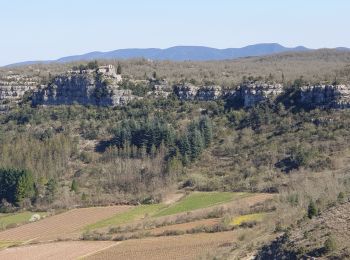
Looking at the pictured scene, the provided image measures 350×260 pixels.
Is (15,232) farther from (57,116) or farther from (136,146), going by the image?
(57,116)

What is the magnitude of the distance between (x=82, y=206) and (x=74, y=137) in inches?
974

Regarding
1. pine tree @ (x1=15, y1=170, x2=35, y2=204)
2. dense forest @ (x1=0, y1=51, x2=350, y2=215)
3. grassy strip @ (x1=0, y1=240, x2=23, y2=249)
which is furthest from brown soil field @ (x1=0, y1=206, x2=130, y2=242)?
pine tree @ (x1=15, y1=170, x2=35, y2=204)

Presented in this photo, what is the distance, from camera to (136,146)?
81.0 m

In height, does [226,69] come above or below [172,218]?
above

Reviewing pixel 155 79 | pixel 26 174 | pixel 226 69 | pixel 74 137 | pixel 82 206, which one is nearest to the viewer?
pixel 82 206

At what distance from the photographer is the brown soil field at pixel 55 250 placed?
46.2m

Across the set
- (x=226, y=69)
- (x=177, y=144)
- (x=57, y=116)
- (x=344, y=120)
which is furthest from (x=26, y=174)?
(x=226, y=69)

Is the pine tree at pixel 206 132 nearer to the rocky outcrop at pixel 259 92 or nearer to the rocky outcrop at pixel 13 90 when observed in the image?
the rocky outcrop at pixel 259 92

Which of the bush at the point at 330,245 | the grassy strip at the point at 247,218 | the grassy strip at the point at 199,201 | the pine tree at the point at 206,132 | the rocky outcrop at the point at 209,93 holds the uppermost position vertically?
the rocky outcrop at the point at 209,93

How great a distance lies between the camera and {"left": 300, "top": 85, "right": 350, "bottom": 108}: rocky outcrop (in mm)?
79812

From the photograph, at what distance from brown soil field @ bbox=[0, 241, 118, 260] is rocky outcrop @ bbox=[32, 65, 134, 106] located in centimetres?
4957

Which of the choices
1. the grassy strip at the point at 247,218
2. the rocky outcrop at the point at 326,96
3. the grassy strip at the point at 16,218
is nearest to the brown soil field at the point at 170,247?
the grassy strip at the point at 247,218

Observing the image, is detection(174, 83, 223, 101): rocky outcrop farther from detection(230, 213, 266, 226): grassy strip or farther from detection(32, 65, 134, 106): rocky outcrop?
detection(230, 213, 266, 226): grassy strip

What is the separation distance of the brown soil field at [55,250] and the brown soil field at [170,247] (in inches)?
52.0
